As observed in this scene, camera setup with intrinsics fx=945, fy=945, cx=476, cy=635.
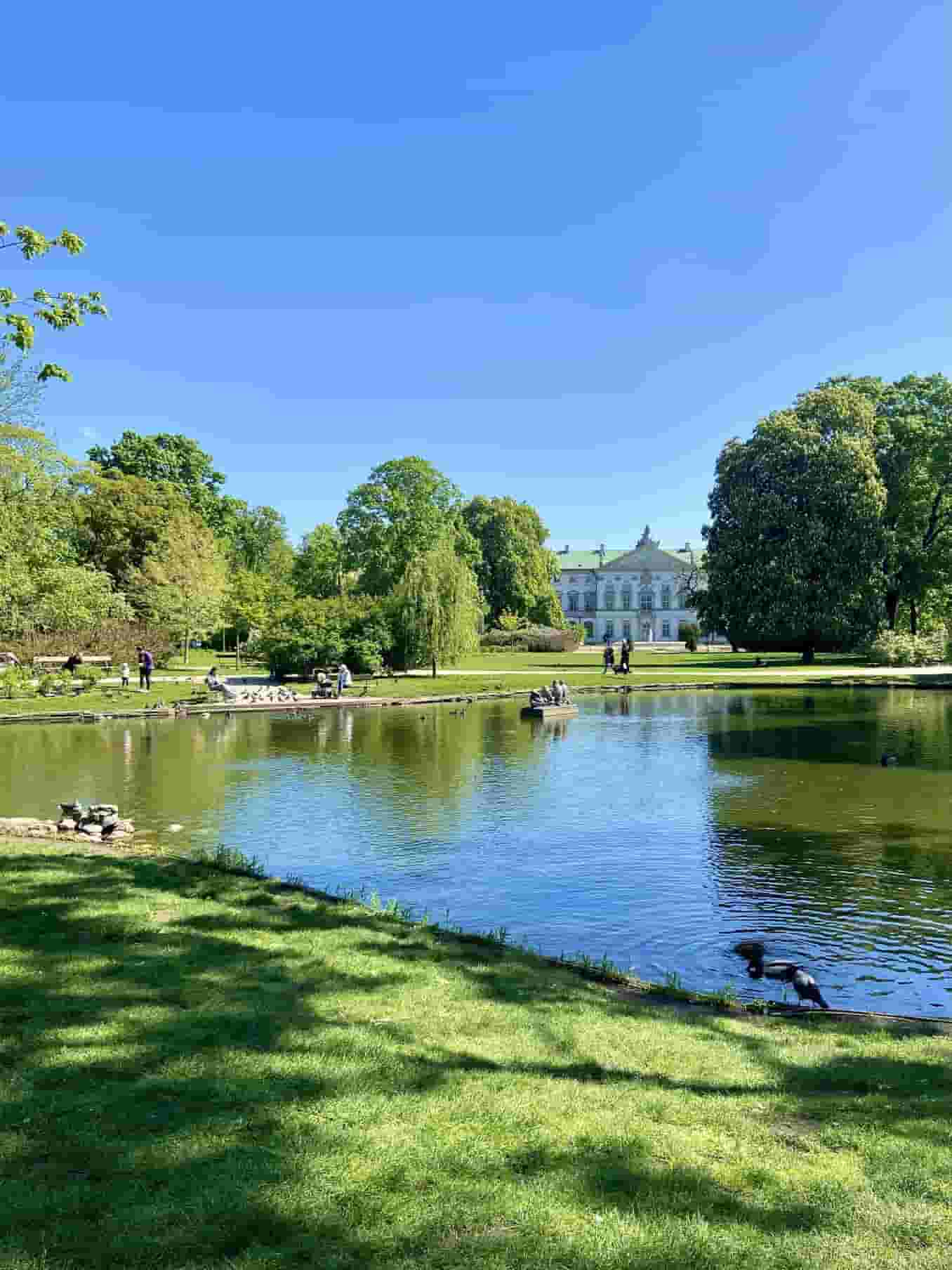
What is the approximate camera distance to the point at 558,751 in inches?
876

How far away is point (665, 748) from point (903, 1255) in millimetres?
19418

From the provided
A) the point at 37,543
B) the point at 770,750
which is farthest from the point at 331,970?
the point at 37,543

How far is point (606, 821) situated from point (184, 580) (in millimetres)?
41834

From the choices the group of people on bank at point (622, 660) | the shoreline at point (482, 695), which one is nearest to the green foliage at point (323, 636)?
the shoreline at point (482, 695)

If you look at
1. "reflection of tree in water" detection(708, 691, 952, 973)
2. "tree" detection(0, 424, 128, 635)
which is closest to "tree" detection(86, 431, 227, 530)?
"tree" detection(0, 424, 128, 635)

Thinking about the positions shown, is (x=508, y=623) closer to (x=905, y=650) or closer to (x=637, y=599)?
(x=905, y=650)

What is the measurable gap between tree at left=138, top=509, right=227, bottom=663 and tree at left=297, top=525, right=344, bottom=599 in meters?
8.16

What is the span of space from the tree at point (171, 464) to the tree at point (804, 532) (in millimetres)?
37316

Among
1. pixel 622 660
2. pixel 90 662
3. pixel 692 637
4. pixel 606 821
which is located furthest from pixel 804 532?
pixel 606 821

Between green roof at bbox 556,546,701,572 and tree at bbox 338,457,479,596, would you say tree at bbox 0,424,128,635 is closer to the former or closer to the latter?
tree at bbox 338,457,479,596

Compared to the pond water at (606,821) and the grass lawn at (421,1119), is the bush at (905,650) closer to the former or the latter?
the pond water at (606,821)

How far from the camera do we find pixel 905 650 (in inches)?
2009

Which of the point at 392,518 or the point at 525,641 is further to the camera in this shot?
the point at 525,641

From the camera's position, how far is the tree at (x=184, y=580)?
1907 inches
